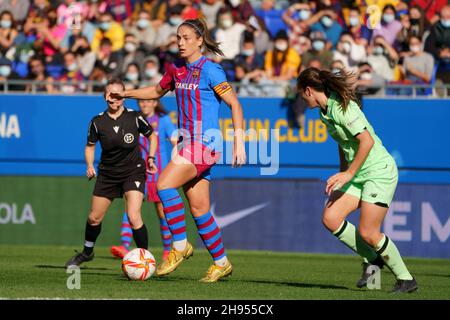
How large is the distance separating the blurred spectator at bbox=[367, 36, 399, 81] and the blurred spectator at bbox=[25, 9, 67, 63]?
6117 millimetres

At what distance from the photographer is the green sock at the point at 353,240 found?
10.0 meters

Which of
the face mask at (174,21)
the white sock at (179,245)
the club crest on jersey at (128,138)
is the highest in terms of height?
the face mask at (174,21)

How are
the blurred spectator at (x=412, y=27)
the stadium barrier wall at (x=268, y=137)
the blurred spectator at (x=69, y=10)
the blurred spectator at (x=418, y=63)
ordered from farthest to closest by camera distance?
the blurred spectator at (x=69, y=10), the blurred spectator at (x=412, y=27), the blurred spectator at (x=418, y=63), the stadium barrier wall at (x=268, y=137)

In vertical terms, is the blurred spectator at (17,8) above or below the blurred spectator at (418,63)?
above

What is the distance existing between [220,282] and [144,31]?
10689mm

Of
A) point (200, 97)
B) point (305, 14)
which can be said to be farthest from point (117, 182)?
point (305, 14)

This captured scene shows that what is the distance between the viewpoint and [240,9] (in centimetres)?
2062

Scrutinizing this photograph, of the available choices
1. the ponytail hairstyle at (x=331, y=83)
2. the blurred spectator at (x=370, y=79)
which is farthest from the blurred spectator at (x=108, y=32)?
the ponytail hairstyle at (x=331, y=83)

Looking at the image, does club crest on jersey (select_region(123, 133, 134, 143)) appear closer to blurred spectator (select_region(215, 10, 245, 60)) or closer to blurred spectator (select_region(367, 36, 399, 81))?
blurred spectator (select_region(215, 10, 245, 60))

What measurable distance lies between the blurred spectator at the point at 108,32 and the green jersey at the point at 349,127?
11121 millimetres

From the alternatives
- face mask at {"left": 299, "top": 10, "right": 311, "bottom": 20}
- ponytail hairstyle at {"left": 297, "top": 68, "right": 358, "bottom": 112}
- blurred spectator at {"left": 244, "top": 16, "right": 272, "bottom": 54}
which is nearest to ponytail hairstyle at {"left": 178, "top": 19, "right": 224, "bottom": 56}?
ponytail hairstyle at {"left": 297, "top": 68, "right": 358, "bottom": 112}

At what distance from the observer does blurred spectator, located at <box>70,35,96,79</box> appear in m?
20.3

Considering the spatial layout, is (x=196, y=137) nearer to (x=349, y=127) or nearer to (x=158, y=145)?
(x=349, y=127)

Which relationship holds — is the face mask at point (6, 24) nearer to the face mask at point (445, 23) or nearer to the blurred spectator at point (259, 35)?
the blurred spectator at point (259, 35)
